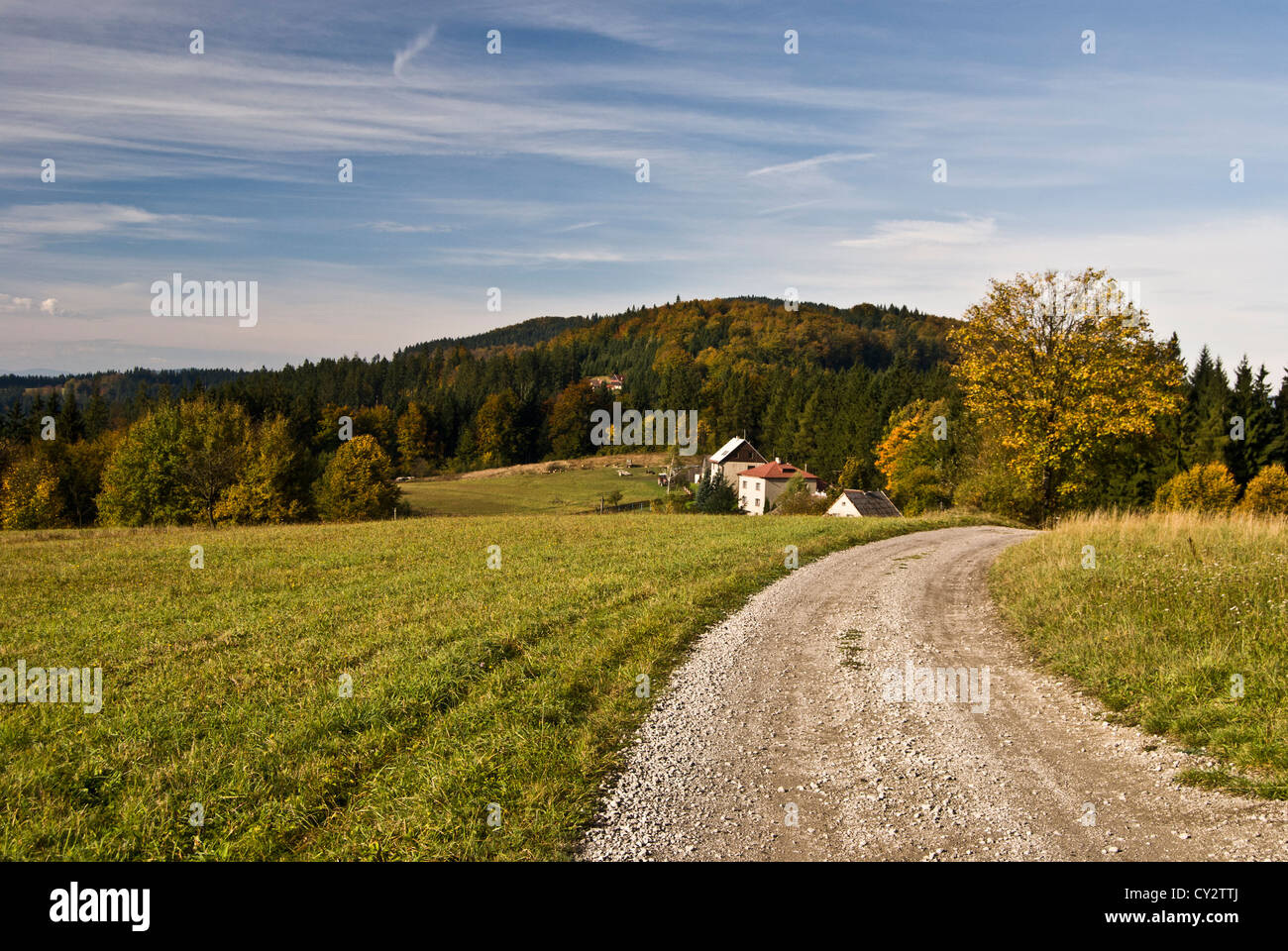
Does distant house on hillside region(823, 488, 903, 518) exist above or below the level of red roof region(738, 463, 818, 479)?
below

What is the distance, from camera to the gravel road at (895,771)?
5676mm

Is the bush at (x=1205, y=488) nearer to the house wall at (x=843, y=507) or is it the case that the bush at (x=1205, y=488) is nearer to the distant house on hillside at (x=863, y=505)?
the distant house on hillside at (x=863, y=505)

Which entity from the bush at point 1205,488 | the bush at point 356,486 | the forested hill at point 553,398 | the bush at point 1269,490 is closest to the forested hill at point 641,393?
the forested hill at point 553,398

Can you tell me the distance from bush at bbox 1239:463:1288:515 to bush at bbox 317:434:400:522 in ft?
217

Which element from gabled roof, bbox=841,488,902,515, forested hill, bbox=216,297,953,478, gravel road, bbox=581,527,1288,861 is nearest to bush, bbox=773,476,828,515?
gabled roof, bbox=841,488,902,515

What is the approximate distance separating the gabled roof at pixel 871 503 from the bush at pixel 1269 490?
24.5 meters

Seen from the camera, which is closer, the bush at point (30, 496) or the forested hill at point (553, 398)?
the bush at point (30, 496)

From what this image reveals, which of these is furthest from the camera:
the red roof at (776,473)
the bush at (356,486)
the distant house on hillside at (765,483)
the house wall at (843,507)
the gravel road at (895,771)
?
the red roof at (776,473)

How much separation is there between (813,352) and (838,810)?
189 m

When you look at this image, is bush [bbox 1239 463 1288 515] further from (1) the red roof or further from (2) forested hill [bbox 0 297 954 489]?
(1) the red roof

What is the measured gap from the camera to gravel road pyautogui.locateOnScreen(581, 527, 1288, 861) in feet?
18.6

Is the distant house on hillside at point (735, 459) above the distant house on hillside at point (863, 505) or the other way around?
above
